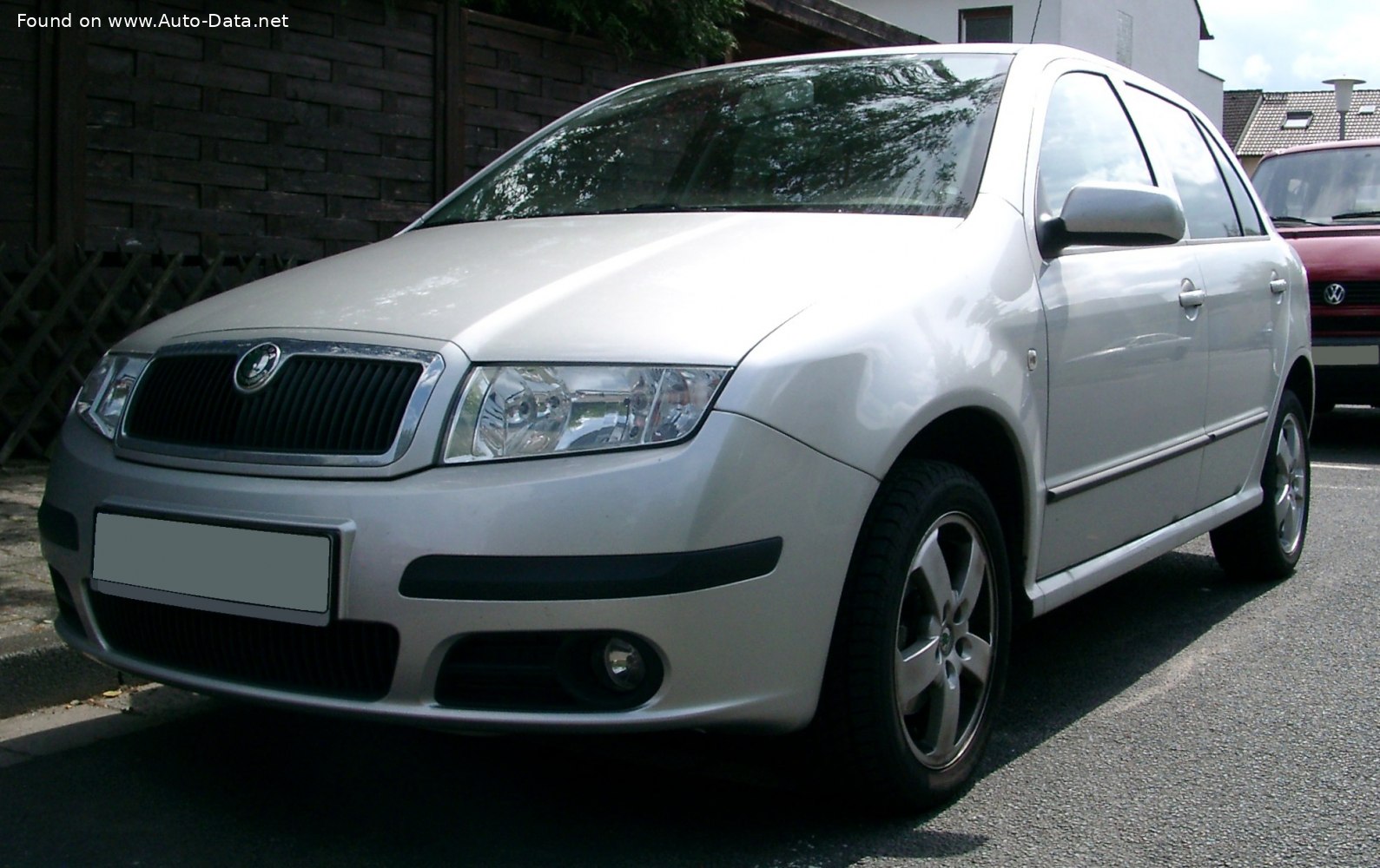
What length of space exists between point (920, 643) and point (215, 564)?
52.7 inches

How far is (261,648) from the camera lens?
2.62 meters

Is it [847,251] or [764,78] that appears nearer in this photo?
[847,251]

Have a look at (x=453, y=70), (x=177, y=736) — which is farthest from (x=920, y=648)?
(x=453, y=70)

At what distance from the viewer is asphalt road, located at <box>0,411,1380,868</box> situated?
2.82 m

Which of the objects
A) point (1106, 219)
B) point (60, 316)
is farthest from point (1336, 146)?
point (60, 316)

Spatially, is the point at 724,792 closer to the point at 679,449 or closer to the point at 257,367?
the point at 679,449

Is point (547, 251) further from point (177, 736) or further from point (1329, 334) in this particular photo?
point (1329, 334)

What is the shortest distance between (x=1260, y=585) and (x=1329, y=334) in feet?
15.8

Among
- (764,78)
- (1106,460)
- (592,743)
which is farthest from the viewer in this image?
(764,78)

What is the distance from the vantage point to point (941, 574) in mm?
2965

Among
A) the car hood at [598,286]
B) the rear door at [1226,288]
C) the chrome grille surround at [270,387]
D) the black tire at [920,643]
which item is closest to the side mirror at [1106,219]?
the car hood at [598,286]

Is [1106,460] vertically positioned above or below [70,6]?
below

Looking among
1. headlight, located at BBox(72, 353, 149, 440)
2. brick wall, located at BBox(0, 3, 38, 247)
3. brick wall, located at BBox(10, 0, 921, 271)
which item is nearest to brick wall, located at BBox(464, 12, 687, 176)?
brick wall, located at BBox(10, 0, 921, 271)

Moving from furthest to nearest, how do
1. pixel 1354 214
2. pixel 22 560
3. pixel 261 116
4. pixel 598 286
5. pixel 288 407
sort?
pixel 1354 214 < pixel 261 116 < pixel 22 560 < pixel 598 286 < pixel 288 407
